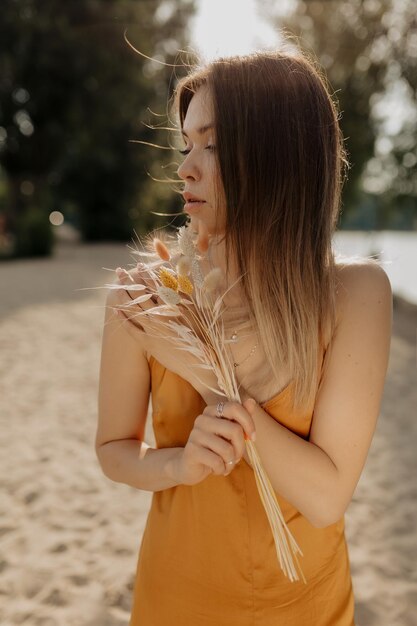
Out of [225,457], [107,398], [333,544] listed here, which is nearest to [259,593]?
[333,544]

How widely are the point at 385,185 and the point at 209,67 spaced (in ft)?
53.6

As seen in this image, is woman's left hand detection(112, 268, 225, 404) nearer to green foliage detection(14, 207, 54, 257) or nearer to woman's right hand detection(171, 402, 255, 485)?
woman's right hand detection(171, 402, 255, 485)

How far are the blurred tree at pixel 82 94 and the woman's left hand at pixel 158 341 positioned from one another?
22.9 meters

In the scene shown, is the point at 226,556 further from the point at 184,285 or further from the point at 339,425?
the point at 184,285

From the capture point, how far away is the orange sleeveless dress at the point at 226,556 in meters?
1.44

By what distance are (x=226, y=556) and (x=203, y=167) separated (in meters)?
0.92

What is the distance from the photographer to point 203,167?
1.38m

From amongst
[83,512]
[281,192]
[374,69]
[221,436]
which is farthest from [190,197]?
[374,69]

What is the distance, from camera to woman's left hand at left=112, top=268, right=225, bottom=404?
1370 mm

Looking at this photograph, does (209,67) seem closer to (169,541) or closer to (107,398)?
(107,398)

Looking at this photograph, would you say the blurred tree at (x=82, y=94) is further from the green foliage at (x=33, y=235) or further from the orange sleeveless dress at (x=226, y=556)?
the orange sleeveless dress at (x=226, y=556)

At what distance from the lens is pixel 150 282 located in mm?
1438

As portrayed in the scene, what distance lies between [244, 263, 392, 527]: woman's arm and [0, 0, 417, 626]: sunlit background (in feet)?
0.95

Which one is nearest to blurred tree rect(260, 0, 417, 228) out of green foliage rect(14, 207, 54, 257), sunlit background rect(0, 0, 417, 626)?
sunlit background rect(0, 0, 417, 626)
